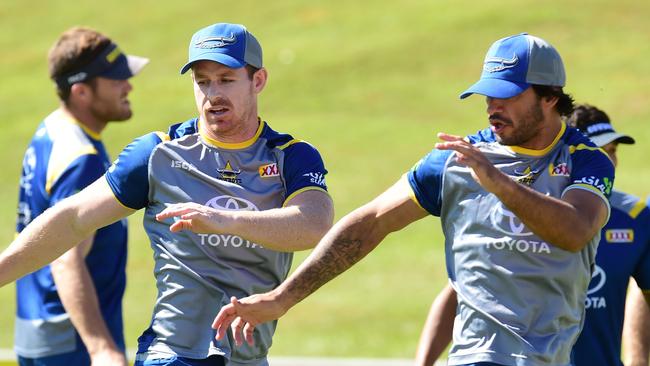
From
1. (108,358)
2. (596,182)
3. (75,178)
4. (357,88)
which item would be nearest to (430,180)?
(596,182)

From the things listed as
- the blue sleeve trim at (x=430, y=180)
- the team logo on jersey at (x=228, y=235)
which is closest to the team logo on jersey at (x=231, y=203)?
the team logo on jersey at (x=228, y=235)

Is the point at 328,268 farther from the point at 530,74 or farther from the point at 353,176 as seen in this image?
the point at 353,176

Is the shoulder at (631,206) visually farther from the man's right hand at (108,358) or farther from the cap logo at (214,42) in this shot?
the man's right hand at (108,358)

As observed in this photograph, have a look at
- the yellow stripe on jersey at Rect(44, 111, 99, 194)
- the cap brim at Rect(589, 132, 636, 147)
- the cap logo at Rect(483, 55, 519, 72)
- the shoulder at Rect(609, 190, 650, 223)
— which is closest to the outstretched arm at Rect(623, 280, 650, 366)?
the shoulder at Rect(609, 190, 650, 223)

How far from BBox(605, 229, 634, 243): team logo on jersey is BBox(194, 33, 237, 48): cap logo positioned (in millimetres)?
2277

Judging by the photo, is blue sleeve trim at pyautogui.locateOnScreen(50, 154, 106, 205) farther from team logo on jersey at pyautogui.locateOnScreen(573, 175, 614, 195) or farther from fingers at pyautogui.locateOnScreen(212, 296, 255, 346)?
team logo on jersey at pyautogui.locateOnScreen(573, 175, 614, 195)

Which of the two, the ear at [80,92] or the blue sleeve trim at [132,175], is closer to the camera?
the blue sleeve trim at [132,175]

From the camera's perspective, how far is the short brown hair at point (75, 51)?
8.50 m

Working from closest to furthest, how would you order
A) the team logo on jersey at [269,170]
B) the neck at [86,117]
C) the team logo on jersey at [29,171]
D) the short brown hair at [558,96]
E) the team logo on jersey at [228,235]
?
1. the short brown hair at [558,96]
2. the team logo on jersey at [228,235]
3. the team logo on jersey at [269,170]
4. the team logo on jersey at [29,171]
5. the neck at [86,117]

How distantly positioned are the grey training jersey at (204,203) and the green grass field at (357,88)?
10.2 meters

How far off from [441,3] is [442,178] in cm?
3061

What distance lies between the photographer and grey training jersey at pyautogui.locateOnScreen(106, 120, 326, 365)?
5773mm

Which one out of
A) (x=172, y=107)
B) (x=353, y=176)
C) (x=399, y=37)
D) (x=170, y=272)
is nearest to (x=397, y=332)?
(x=353, y=176)

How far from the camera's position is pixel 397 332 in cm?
1653
